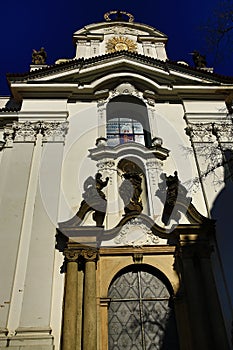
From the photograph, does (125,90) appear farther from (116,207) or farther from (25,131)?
(116,207)

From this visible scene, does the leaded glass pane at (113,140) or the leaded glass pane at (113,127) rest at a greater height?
the leaded glass pane at (113,127)

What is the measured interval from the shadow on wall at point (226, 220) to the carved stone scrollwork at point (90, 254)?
8.69ft

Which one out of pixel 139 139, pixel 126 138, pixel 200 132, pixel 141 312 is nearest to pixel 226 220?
pixel 141 312

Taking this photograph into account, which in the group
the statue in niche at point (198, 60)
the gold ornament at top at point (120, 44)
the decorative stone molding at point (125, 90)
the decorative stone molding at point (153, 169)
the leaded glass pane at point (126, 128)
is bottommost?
the decorative stone molding at point (153, 169)

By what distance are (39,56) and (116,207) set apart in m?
8.25

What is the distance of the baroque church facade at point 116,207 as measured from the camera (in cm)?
622

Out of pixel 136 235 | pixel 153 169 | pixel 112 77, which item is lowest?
pixel 136 235

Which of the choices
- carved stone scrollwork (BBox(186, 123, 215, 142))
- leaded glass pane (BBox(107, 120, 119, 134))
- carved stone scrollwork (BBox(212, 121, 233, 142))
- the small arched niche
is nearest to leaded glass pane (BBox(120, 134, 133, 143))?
leaded glass pane (BBox(107, 120, 119, 134))

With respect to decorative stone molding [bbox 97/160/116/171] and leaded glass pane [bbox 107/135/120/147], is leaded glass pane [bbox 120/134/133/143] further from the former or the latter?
decorative stone molding [bbox 97/160/116/171]

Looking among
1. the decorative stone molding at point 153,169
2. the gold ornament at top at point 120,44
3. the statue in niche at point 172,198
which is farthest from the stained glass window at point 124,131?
the gold ornament at top at point 120,44

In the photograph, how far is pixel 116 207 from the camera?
798cm

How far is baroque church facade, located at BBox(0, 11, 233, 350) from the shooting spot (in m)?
6.22

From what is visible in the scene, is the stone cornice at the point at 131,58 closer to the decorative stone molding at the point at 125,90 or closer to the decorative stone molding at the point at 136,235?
the decorative stone molding at the point at 125,90

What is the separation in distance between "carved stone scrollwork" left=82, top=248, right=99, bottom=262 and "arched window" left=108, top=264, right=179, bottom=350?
74cm
